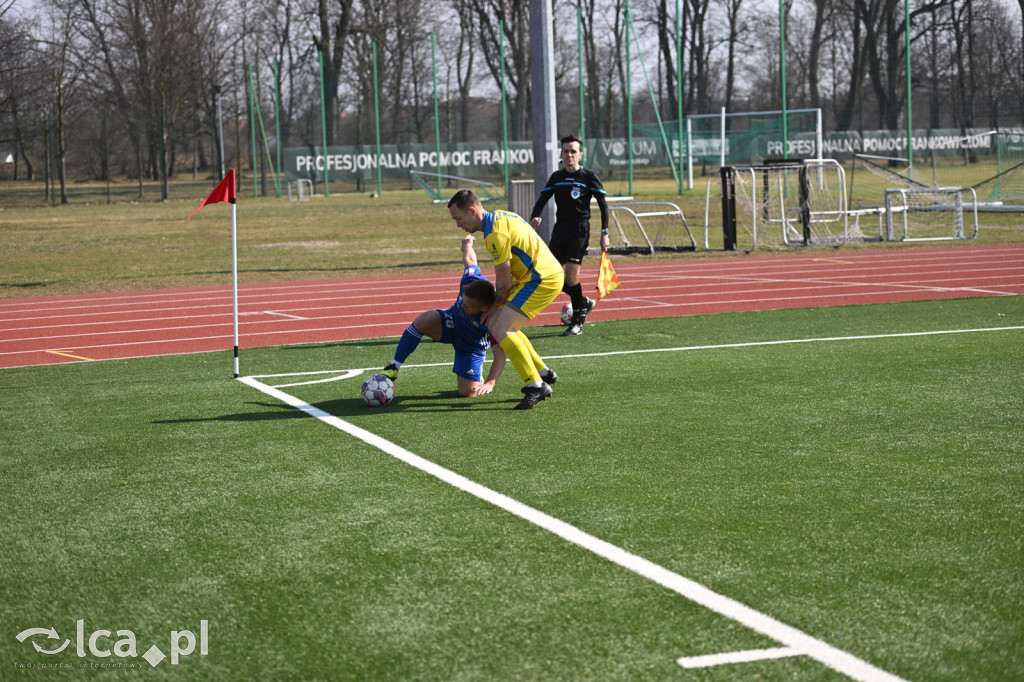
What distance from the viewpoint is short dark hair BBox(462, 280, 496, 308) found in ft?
25.0

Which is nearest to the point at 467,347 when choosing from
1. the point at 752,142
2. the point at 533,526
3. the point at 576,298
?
the point at 533,526

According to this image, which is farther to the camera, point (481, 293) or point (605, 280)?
point (605, 280)

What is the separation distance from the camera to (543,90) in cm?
1759

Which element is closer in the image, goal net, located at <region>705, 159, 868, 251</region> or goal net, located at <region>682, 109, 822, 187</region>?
goal net, located at <region>705, 159, 868, 251</region>

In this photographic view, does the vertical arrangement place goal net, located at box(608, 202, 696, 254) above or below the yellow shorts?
above

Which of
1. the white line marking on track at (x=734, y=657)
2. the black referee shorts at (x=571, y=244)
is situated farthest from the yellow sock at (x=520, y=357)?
the black referee shorts at (x=571, y=244)

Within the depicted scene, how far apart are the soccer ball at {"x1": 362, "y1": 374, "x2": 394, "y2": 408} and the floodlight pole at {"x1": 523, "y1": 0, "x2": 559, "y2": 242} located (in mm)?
10357

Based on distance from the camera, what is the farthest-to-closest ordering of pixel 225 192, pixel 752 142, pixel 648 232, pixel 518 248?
pixel 752 142
pixel 648 232
pixel 225 192
pixel 518 248

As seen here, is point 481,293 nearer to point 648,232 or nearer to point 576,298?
point 576,298

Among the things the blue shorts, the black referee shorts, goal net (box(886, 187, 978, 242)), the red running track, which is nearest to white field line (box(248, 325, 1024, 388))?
the blue shorts

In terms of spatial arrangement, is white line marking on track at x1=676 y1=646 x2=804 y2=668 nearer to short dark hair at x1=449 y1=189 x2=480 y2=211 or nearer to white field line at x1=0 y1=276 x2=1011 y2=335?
short dark hair at x1=449 y1=189 x2=480 y2=211

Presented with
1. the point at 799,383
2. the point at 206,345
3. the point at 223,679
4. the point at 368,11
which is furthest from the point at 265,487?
the point at 368,11

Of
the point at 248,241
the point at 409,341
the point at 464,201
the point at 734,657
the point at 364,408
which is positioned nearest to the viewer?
the point at 734,657

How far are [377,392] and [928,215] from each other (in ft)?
70.6
